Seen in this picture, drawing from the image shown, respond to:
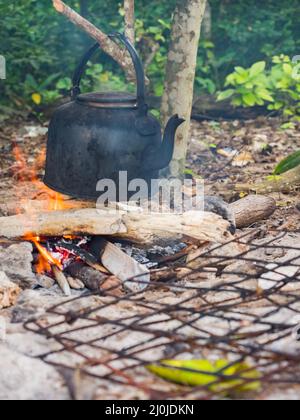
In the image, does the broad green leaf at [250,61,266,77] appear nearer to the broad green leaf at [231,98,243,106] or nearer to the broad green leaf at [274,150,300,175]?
the broad green leaf at [231,98,243,106]

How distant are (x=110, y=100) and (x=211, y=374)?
204cm

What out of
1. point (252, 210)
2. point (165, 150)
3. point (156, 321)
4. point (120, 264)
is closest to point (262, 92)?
point (252, 210)

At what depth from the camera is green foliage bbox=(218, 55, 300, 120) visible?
21.6 feet

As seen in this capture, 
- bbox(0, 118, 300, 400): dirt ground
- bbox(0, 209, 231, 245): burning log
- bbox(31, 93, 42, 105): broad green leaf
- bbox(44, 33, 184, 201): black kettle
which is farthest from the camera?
bbox(31, 93, 42, 105): broad green leaf

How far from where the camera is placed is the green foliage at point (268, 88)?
659 centimetres

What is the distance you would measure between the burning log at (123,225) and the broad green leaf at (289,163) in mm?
1414

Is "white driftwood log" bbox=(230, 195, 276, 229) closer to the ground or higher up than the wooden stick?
closer to the ground

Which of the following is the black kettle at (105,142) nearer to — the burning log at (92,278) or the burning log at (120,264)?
the burning log at (120,264)

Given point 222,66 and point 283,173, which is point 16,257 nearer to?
point 283,173

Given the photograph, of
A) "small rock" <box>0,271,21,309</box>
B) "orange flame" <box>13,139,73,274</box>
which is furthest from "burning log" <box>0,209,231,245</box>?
"small rock" <box>0,271,21,309</box>

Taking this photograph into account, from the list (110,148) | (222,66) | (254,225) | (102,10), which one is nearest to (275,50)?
(222,66)

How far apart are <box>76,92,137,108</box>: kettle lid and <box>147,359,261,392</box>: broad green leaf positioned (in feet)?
6.05

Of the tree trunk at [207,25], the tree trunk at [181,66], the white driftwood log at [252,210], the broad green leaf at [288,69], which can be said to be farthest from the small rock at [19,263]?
the tree trunk at [207,25]

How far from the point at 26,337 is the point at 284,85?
5251 mm
